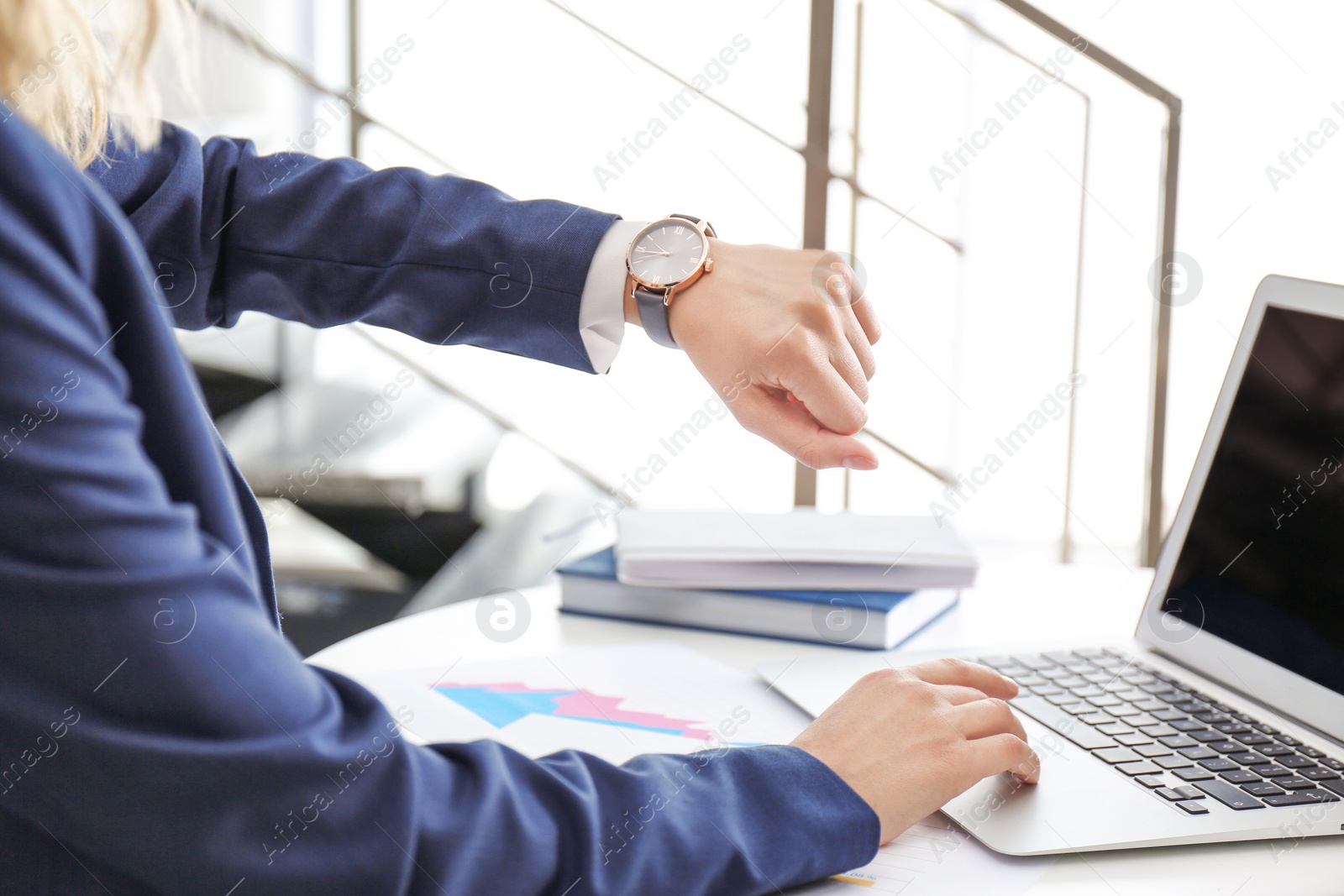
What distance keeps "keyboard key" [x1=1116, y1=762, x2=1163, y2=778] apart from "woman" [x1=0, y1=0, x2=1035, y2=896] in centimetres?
10

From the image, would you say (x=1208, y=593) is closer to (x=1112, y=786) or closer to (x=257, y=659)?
(x=1112, y=786)

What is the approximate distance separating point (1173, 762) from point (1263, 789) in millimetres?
56

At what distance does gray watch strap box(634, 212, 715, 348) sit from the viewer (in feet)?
2.66

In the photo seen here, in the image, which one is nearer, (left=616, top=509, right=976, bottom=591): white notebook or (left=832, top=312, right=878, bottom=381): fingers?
(left=832, top=312, right=878, bottom=381): fingers

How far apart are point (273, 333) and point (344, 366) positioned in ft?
1.18

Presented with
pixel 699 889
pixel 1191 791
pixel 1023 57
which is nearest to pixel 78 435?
pixel 699 889

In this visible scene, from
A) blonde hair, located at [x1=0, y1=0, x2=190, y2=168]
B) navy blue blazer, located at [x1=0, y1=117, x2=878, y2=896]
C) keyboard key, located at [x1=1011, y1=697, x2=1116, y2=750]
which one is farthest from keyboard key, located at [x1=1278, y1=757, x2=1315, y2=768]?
blonde hair, located at [x1=0, y1=0, x2=190, y2=168]

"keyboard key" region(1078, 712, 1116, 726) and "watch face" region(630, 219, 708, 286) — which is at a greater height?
"watch face" region(630, 219, 708, 286)

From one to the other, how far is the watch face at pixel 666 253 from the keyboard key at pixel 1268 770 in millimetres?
542

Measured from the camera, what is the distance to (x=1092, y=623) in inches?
43.3

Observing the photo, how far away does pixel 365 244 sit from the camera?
2.96 ft

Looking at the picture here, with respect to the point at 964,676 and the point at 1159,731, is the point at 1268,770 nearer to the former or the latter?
the point at 1159,731

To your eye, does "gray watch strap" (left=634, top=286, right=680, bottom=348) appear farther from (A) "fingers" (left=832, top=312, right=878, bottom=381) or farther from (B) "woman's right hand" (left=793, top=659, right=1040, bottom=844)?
(B) "woman's right hand" (left=793, top=659, right=1040, bottom=844)

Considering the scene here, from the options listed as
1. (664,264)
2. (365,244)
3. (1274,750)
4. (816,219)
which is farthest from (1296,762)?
(816,219)
